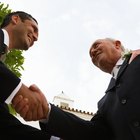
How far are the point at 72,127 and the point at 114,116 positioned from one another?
17.8 inches

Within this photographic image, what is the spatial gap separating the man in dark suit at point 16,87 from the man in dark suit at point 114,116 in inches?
3.9

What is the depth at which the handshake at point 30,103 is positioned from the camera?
3.18 metres

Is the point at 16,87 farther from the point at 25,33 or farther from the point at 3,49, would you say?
the point at 25,33

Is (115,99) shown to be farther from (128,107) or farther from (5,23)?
(5,23)

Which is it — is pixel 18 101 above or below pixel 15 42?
below

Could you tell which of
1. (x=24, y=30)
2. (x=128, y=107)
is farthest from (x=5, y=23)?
(x=128, y=107)

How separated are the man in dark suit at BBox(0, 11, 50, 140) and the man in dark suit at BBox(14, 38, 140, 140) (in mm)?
99

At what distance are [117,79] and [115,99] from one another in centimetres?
22

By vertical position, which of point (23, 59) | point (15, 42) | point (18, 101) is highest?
point (15, 42)

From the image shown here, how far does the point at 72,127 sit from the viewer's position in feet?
12.3

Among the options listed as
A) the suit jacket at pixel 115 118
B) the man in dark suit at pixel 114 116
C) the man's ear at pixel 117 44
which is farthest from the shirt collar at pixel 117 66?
the man's ear at pixel 117 44

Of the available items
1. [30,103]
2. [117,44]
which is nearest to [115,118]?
[30,103]

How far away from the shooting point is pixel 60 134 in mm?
3711

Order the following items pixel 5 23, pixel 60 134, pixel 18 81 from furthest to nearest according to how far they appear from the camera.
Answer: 1. pixel 5 23
2. pixel 60 134
3. pixel 18 81
